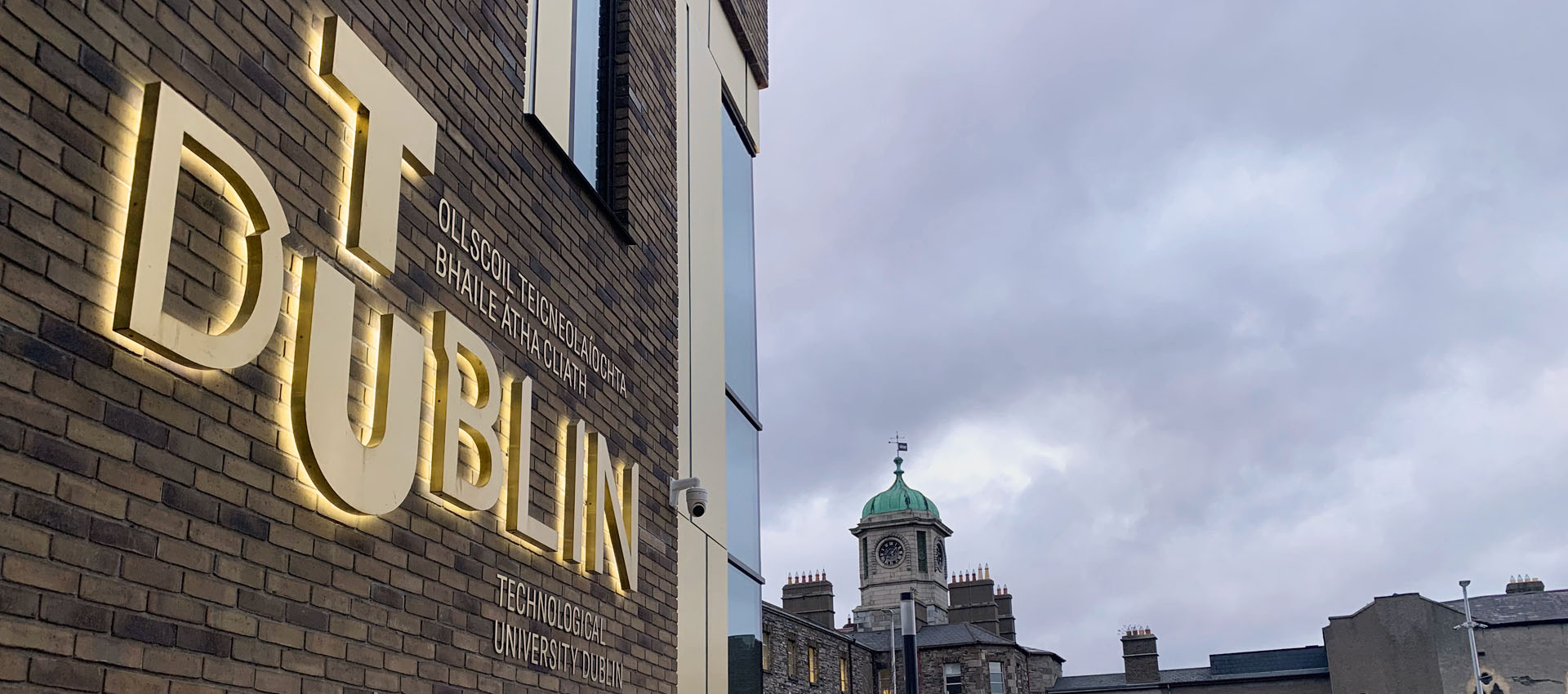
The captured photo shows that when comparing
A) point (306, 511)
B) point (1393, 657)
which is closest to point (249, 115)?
point (306, 511)

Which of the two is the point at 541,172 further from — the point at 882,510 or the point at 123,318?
the point at 882,510

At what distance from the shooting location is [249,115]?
3871 mm

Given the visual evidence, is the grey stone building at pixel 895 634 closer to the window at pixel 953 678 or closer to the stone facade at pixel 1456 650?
the window at pixel 953 678

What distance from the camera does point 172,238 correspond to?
135 inches

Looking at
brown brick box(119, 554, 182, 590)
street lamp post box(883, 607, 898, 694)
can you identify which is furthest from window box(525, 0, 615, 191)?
street lamp post box(883, 607, 898, 694)

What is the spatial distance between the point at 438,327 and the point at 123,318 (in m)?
1.68

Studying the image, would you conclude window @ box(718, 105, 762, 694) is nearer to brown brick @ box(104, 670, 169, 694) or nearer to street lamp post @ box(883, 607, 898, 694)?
brown brick @ box(104, 670, 169, 694)

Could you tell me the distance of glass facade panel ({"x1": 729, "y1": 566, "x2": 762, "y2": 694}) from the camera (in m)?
8.97

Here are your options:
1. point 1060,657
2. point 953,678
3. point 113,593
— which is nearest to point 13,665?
point 113,593

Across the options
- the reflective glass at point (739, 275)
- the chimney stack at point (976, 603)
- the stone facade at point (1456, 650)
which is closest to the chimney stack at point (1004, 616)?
the chimney stack at point (976, 603)

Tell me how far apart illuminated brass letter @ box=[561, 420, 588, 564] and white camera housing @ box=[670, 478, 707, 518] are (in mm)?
1443

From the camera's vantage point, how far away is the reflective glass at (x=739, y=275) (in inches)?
383

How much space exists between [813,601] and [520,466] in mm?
44597

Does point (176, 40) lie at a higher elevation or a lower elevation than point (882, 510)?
lower
